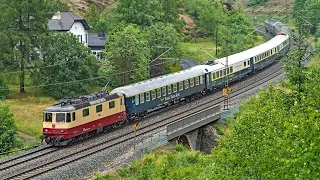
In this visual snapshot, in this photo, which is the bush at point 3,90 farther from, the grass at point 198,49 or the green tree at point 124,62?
the grass at point 198,49

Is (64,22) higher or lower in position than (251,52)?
higher

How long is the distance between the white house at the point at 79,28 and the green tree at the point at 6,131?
39.0 metres

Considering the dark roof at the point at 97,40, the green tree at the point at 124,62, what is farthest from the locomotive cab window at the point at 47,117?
the dark roof at the point at 97,40

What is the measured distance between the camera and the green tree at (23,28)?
200ft

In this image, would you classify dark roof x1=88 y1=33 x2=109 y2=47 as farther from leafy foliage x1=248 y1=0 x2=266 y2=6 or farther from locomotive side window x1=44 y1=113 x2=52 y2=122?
leafy foliage x1=248 y1=0 x2=266 y2=6

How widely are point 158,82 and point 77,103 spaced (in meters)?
11.8

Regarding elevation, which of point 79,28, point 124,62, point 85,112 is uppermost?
point 79,28

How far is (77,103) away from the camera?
129ft

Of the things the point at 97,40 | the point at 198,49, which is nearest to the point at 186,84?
the point at 97,40

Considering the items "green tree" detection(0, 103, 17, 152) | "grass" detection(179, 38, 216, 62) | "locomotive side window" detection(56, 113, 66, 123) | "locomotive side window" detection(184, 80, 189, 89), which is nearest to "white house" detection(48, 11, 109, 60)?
"grass" detection(179, 38, 216, 62)

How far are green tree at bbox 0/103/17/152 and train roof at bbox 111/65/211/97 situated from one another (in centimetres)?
828

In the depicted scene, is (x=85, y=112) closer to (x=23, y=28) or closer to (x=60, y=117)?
(x=60, y=117)

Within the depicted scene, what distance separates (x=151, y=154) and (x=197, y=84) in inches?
788

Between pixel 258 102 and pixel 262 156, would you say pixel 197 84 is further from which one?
pixel 262 156
